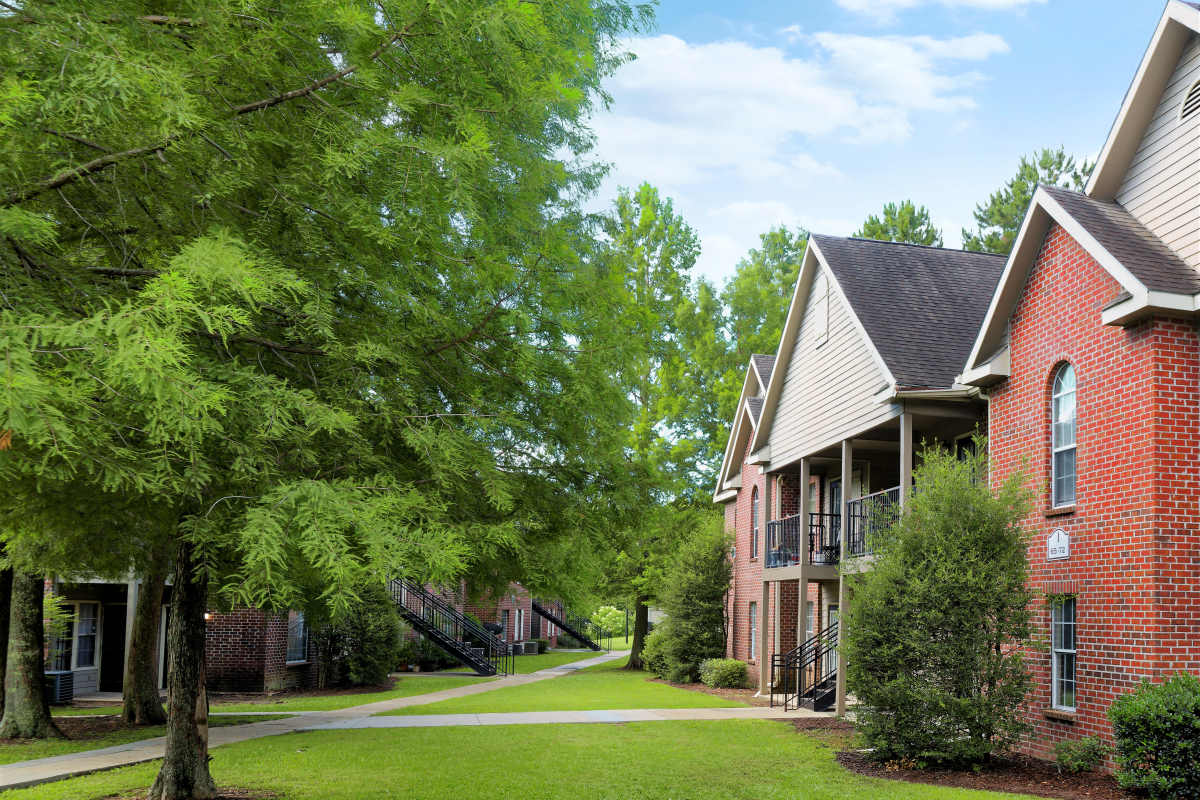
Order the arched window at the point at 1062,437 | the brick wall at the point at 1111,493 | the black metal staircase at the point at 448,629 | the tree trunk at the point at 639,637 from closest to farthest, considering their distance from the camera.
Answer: the brick wall at the point at 1111,493, the arched window at the point at 1062,437, the black metal staircase at the point at 448,629, the tree trunk at the point at 639,637

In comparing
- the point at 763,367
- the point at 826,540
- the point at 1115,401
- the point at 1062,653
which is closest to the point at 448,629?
the point at 763,367

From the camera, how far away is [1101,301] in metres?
13.0

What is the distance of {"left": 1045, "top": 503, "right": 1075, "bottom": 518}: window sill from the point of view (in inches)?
521

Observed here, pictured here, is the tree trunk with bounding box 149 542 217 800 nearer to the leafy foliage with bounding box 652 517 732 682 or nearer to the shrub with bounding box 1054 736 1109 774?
the shrub with bounding box 1054 736 1109 774

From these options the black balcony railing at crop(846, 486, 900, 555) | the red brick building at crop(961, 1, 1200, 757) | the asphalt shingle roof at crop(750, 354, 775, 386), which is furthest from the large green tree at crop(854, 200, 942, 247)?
the red brick building at crop(961, 1, 1200, 757)

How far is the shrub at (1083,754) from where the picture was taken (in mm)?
11789

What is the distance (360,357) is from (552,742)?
35.2ft

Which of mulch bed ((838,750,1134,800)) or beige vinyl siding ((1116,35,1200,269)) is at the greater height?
beige vinyl siding ((1116,35,1200,269))

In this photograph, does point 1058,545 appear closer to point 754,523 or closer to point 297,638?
point 754,523

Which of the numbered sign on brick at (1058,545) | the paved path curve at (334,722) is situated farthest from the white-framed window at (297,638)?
the numbered sign on brick at (1058,545)

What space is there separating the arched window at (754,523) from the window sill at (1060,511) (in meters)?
15.5

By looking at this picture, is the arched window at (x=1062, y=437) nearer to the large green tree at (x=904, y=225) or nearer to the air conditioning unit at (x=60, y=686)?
the air conditioning unit at (x=60, y=686)

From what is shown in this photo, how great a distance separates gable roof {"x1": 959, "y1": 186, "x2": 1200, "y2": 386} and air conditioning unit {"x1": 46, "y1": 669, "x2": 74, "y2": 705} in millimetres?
21108

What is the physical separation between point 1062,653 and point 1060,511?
1.93 metres
